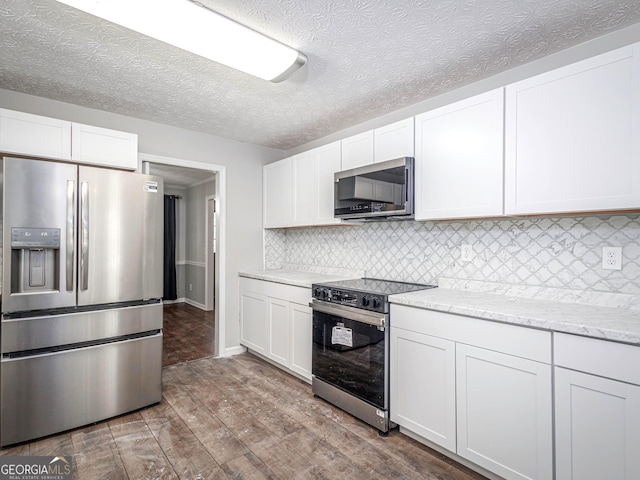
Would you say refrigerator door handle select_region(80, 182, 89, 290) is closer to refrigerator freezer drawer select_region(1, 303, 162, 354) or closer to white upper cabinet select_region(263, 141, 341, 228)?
refrigerator freezer drawer select_region(1, 303, 162, 354)

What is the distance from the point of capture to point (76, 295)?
2365 mm

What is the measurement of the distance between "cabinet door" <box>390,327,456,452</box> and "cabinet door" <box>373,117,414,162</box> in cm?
130

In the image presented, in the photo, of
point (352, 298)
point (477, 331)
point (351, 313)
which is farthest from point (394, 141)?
point (477, 331)

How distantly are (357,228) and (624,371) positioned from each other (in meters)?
2.31

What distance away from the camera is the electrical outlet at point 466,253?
2.49 metres

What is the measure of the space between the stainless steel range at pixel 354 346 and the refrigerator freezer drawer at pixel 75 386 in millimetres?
1306

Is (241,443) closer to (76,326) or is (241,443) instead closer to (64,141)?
(76,326)

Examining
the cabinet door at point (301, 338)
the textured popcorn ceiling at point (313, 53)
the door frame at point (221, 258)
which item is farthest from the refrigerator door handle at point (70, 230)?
the cabinet door at point (301, 338)

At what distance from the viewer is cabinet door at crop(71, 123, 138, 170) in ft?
8.32

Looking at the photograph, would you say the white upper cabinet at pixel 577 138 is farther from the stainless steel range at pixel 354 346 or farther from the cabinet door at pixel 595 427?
the stainless steel range at pixel 354 346

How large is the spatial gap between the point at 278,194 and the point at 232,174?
580mm

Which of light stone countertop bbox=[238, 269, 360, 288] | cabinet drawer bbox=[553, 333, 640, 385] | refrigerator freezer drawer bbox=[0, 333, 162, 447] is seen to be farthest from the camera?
light stone countertop bbox=[238, 269, 360, 288]
